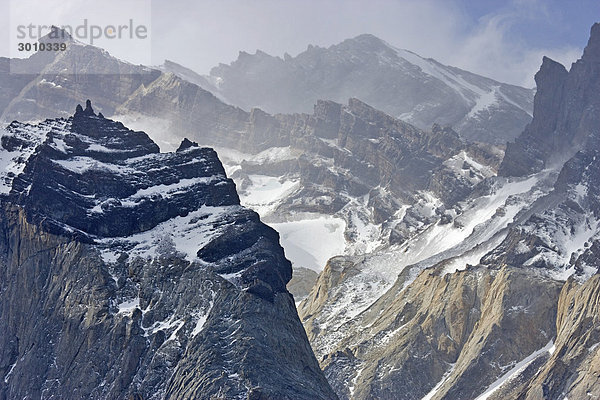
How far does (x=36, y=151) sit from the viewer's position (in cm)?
15538

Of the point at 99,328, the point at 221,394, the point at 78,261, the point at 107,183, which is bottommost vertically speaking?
the point at 221,394

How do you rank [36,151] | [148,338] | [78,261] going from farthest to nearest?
1. [36,151]
2. [78,261]
3. [148,338]

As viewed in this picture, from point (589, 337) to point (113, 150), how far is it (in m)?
75.2

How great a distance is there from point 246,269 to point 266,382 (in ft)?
62.1

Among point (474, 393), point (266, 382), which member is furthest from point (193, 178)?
point (474, 393)

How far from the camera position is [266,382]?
125250mm

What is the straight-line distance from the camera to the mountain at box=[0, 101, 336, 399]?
427 ft

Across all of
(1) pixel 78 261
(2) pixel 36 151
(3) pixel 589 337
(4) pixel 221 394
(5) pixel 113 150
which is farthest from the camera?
(3) pixel 589 337

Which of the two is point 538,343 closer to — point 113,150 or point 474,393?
point 474,393

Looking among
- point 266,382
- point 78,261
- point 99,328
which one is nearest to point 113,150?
point 78,261

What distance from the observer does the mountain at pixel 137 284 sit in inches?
5118

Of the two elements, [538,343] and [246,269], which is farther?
[538,343]

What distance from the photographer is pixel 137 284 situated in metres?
140

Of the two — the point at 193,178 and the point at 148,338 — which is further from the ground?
the point at 193,178
